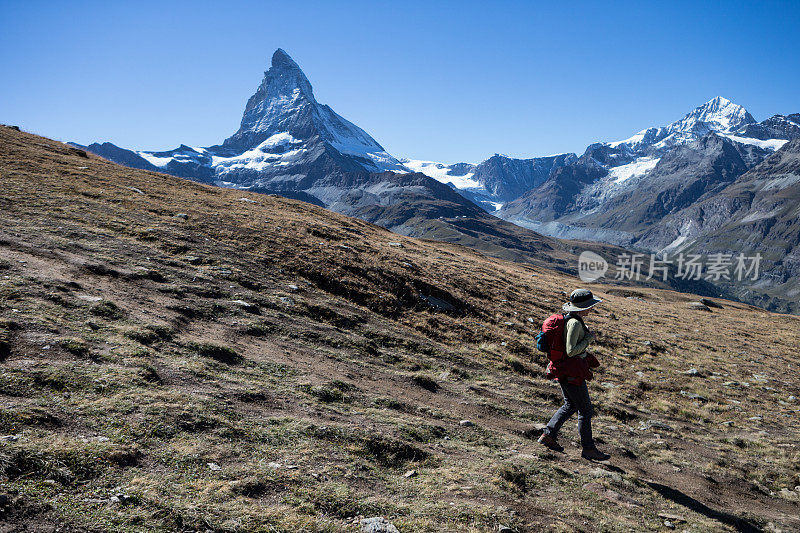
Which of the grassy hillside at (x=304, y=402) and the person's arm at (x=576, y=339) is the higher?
the person's arm at (x=576, y=339)

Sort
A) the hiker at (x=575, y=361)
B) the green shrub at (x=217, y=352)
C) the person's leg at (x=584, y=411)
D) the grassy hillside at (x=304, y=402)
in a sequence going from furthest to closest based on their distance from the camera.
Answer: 1. the green shrub at (x=217, y=352)
2. the person's leg at (x=584, y=411)
3. the hiker at (x=575, y=361)
4. the grassy hillside at (x=304, y=402)

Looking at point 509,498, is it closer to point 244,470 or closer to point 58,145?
point 244,470

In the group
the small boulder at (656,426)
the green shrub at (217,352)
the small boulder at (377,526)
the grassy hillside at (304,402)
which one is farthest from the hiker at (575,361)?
the green shrub at (217,352)

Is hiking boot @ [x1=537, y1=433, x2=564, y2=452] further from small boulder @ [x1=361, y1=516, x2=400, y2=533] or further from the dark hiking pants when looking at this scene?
small boulder @ [x1=361, y1=516, x2=400, y2=533]

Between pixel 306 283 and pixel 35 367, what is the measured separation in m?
10.9

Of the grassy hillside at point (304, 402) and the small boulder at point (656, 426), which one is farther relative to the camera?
the small boulder at point (656, 426)

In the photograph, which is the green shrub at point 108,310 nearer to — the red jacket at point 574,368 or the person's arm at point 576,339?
the red jacket at point 574,368

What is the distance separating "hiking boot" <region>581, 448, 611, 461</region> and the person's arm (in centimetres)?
246

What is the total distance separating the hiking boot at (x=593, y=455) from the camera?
9891mm

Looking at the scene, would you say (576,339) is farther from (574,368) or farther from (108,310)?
(108,310)

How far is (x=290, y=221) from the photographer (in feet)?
93.6

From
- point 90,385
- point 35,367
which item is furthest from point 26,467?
point 35,367

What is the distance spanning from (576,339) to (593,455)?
2.90 metres

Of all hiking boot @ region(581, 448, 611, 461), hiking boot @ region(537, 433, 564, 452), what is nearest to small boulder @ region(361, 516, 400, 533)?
hiking boot @ region(537, 433, 564, 452)
